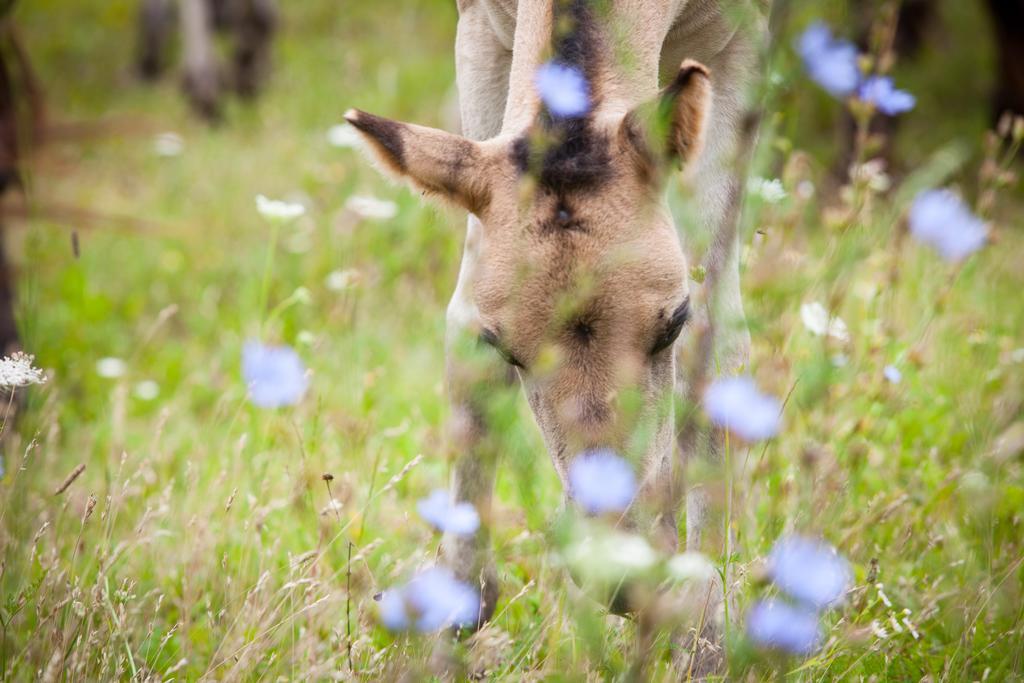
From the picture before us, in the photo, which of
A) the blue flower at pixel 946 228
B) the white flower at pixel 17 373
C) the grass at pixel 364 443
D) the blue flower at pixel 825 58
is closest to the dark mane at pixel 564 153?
the grass at pixel 364 443

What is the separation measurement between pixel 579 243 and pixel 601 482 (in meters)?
0.54

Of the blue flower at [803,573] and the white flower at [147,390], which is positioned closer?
the blue flower at [803,573]

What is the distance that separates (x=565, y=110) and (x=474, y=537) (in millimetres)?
1219

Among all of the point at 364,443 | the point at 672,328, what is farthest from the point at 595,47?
the point at 364,443

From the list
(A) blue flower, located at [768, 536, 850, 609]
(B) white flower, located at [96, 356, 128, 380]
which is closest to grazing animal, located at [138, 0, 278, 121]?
(B) white flower, located at [96, 356, 128, 380]

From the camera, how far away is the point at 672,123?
6.88 feet

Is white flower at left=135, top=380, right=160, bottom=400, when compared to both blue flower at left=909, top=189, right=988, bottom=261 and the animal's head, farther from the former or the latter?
blue flower at left=909, top=189, right=988, bottom=261

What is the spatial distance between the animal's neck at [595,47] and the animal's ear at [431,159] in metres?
0.14

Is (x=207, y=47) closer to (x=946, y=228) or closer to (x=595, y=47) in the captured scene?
(x=595, y=47)

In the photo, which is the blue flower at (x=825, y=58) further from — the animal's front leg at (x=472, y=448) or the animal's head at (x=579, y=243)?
the animal's front leg at (x=472, y=448)

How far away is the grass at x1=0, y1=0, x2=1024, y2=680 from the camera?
205cm

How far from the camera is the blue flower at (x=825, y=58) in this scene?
203 cm

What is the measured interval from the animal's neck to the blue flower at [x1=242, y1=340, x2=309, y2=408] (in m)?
0.79

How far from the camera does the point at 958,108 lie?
30.1 feet
